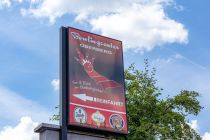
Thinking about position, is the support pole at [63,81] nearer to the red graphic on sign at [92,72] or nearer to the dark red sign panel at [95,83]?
the dark red sign panel at [95,83]

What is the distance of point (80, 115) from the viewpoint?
16.9m

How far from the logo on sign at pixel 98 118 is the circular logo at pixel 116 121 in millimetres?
370

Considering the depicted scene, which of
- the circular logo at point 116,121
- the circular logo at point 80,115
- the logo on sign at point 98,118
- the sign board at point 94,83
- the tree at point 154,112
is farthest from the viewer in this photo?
the tree at point 154,112

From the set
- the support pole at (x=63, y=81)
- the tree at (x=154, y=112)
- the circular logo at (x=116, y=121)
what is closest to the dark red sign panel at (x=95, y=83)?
the circular logo at (x=116, y=121)

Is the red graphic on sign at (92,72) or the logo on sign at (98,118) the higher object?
the red graphic on sign at (92,72)

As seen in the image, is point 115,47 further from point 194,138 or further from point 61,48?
point 194,138

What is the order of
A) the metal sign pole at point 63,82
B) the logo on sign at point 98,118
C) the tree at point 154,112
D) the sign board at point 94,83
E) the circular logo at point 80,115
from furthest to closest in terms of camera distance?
the tree at point 154,112 < the logo on sign at point 98,118 < the sign board at point 94,83 < the circular logo at point 80,115 < the metal sign pole at point 63,82

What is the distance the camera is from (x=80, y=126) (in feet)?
54.6

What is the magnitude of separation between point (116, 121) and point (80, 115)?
64.1 inches

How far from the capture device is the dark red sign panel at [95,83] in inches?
671

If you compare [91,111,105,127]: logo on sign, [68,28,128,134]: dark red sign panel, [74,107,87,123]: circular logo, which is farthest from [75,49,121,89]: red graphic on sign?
[74,107,87,123]: circular logo

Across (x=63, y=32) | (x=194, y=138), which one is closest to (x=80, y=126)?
(x=63, y=32)

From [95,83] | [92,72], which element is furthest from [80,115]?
[92,72]

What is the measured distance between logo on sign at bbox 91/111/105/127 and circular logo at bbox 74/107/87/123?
380 millimetres
